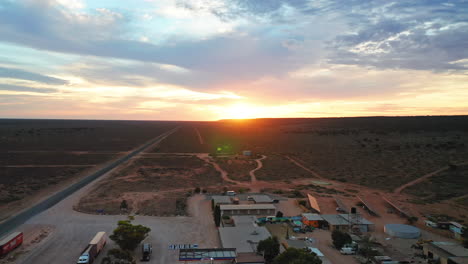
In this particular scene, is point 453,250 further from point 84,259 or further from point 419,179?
point 419,179

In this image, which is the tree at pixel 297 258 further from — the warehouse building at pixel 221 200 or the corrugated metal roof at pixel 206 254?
the warehouse building at pixel 221 200

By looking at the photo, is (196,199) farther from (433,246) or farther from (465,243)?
(465,243)

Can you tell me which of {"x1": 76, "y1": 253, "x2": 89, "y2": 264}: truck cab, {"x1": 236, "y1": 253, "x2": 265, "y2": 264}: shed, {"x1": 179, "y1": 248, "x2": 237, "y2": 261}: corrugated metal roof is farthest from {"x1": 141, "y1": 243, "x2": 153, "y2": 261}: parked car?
{"x1": 236, "y1": 253, "x2": 265, "y2": 264}: shed

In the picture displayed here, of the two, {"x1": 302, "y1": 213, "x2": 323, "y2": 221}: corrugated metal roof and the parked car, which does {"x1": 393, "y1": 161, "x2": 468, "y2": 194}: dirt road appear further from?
the parked car

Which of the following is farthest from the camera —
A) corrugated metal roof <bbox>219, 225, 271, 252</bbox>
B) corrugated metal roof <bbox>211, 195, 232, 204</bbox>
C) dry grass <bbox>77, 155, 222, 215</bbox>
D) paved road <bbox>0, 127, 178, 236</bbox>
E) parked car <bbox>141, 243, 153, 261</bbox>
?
corrugated metal roof <bbox>211, 195, 232, 204</bbox>

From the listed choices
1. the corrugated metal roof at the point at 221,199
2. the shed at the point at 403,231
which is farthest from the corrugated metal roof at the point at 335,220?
the corrugated metal roof at the point at 221,199

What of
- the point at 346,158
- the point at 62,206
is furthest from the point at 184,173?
the point at 346,158
